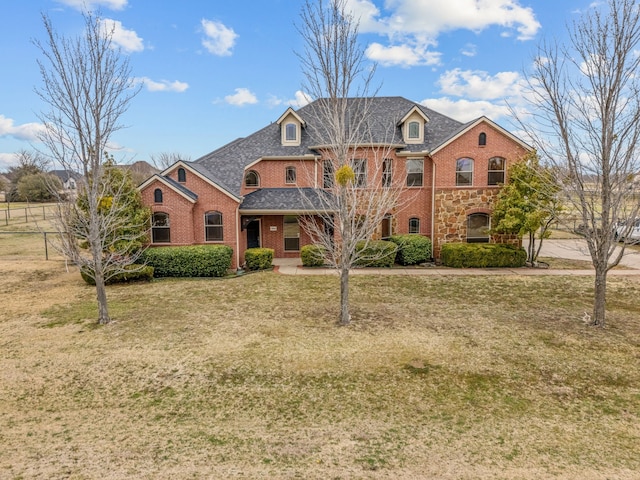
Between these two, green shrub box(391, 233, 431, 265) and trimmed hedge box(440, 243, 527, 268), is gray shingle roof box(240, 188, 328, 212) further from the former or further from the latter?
trimmed hedge box(440, 243, 527, 268)

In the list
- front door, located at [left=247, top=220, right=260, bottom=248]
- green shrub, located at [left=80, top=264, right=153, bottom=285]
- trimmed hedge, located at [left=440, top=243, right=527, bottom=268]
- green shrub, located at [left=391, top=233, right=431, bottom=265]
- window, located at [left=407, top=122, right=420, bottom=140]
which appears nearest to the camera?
green shrub, located at [left=80, top=264, right=153, bottom=285]

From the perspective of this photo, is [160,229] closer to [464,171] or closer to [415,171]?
[415,171]

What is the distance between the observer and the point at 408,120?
2169 centimetres

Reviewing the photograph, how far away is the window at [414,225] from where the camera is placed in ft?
72.4

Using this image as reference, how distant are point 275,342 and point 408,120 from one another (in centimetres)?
1583

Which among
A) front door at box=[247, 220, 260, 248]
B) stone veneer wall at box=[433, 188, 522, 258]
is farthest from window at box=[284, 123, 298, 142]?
stone veneer wall at box=[433, 188, 522, 258]

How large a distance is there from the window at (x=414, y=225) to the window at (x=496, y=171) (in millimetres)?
4108

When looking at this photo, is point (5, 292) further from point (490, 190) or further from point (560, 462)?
point (490, 190)

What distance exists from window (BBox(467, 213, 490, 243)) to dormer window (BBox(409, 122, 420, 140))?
5.14 meters

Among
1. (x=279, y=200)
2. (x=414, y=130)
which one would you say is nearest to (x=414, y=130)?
(x=414, y=130)

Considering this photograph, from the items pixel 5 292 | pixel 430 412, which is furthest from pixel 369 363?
pixel 5 292

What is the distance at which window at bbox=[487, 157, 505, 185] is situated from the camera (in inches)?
808

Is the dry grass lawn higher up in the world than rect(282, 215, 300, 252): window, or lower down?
lower down

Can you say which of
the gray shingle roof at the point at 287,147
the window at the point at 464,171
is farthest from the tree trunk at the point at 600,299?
the gray shingle roof at the point at 287,147
